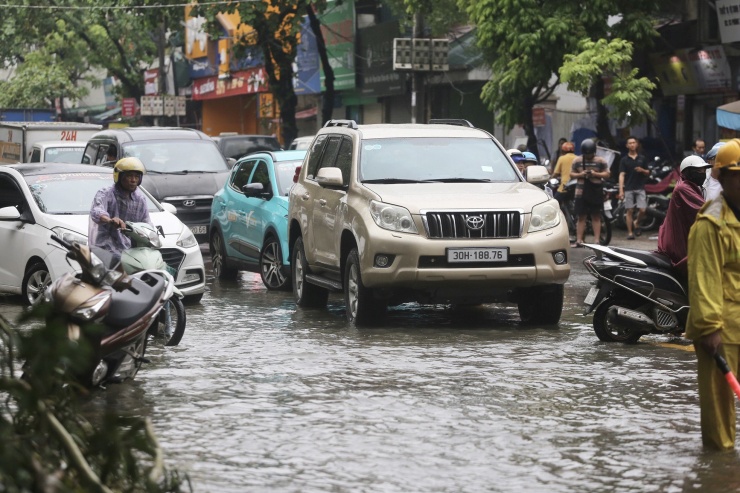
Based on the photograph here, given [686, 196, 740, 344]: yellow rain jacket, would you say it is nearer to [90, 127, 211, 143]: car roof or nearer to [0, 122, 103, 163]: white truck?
[90, 127, 211, 143]: car roof

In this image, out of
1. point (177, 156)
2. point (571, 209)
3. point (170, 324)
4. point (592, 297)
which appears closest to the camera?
point (170, 324)

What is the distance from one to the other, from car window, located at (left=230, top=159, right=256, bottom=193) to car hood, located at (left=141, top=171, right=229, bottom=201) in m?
3.00

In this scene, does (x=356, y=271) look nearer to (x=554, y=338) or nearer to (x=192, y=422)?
(x=554, y=338)

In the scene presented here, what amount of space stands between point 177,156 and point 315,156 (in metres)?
7.97

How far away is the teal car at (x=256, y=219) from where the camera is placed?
16359 mm

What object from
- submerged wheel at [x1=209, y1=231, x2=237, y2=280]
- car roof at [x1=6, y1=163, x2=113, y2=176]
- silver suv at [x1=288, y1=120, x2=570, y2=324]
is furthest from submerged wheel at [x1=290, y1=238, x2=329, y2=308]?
submerged wheel at [x1=209, y1=231, x2=237, y2=280]

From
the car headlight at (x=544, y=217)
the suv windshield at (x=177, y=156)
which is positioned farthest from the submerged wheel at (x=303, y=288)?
the suv windshield at (x=177, y=156)

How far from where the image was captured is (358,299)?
12555 mm

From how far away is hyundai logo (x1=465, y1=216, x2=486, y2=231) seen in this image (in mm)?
12078

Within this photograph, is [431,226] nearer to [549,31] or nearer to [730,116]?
[730,116]

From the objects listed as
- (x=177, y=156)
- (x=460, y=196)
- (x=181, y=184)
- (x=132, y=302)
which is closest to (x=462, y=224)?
(x=460, y=196)

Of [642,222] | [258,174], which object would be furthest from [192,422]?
[642,222]

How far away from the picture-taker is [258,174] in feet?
57.4

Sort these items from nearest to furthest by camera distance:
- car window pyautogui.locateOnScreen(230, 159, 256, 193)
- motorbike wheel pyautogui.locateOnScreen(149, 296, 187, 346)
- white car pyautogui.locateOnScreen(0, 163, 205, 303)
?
1. motorbike wheel pyautogui.locateOnScreen(149, 296, 187, 346)
2. white car pyautogui.locateOnScreen(0, 163, 205, 303)
3. car window pyautogui.locateOnScreen(230, 159, 256, 193)
